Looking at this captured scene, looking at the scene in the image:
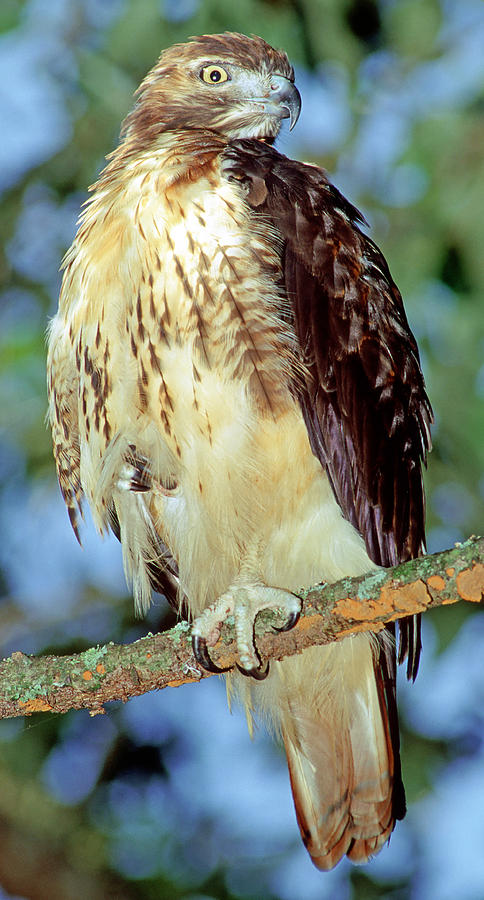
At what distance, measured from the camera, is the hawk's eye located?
4332mm

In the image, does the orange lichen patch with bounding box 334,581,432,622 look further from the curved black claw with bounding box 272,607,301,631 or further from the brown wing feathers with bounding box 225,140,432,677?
the brown wing feathers with bounding box 225,140,432,677

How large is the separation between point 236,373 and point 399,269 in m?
1.98

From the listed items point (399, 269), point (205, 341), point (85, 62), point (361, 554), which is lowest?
point (361, 554)

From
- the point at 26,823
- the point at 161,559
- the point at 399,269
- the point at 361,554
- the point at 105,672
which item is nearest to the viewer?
the point at 105,672

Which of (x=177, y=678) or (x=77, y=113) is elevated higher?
(x=77, y=113)

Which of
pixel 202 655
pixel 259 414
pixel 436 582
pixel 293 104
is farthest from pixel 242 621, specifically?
pixel 293 104

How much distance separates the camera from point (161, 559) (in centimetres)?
419

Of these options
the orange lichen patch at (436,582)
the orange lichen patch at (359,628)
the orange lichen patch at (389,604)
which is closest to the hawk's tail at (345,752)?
the orange lichen patch at (359,628)

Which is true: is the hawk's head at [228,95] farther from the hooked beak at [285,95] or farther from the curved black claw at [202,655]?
the curved black claw at [202,655]

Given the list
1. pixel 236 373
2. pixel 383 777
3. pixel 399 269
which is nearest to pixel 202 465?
pixel 236 373

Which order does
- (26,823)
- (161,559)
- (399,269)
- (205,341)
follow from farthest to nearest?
(26,823)
(399,269)
(161,559)
(205,341)

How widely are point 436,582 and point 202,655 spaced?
92cm

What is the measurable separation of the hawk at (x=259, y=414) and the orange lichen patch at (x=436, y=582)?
1.88 feet

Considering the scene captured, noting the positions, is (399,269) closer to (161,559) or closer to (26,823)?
(161,559)
